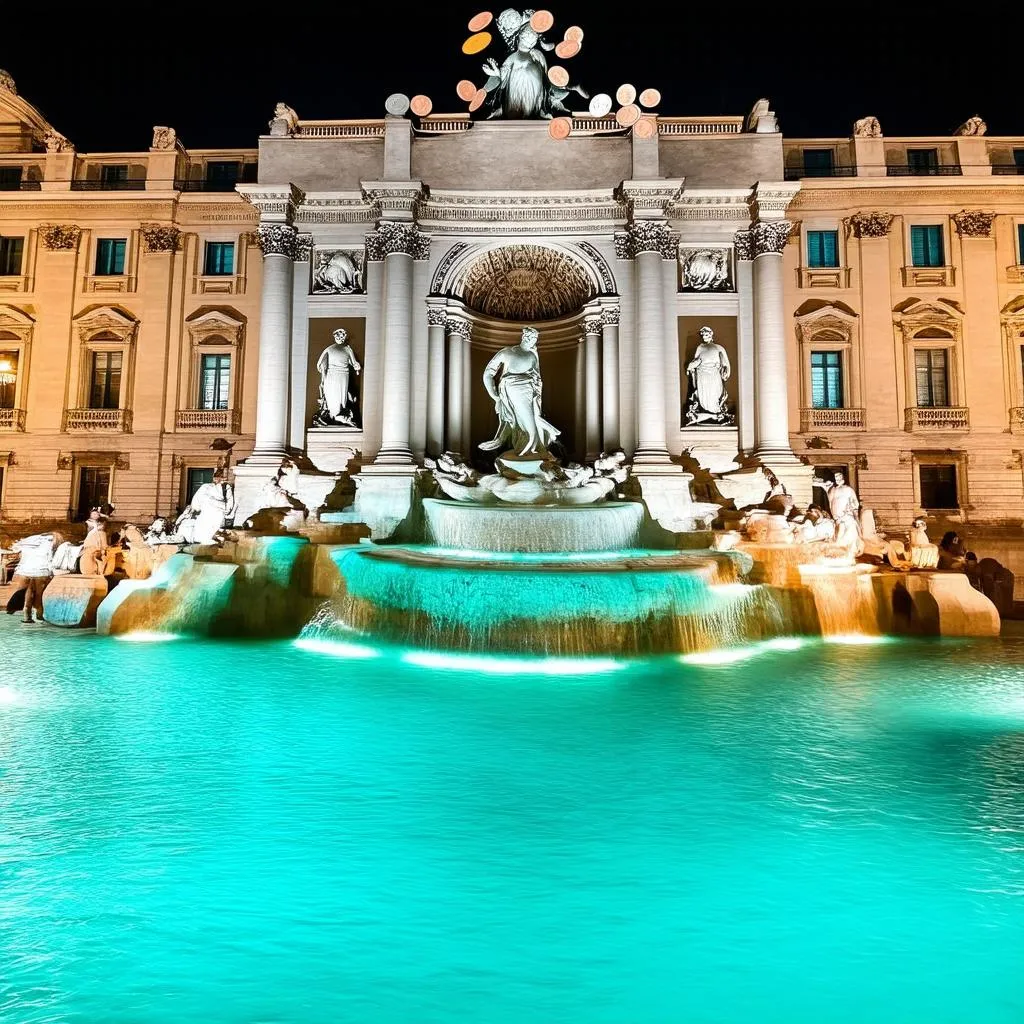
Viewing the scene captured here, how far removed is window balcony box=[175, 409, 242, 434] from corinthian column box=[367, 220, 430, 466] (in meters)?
5.81

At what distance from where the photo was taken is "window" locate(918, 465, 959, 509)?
68.4ft

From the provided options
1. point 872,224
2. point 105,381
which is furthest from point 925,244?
point 105,381

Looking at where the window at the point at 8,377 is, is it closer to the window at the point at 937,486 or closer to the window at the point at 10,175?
the window at the point at 10,175

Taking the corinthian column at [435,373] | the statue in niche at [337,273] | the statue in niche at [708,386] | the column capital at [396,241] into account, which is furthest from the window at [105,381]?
the statue in niche at [708,386]

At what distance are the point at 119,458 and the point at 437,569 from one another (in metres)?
16.1

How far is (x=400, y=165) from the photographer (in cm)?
1869

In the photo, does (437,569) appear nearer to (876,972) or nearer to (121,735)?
(121,735)

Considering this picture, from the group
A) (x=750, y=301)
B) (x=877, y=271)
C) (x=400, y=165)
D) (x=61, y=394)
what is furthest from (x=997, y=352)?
(x=61, y=394)

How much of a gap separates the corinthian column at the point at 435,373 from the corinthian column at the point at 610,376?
4154mm

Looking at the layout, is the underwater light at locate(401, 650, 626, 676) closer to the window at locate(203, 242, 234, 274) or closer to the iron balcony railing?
the window at locate(203, 242, 234, 274)

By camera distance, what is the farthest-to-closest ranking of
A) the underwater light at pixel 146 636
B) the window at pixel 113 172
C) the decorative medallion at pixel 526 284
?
the window at pixel 113 172 < the decorative medallion at pixel 526 284 < the underwater light at pixel 146 636

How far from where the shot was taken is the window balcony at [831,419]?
20.9 m

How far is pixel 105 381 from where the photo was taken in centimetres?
2216

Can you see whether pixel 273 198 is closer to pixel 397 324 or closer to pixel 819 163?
pixel 397 324
